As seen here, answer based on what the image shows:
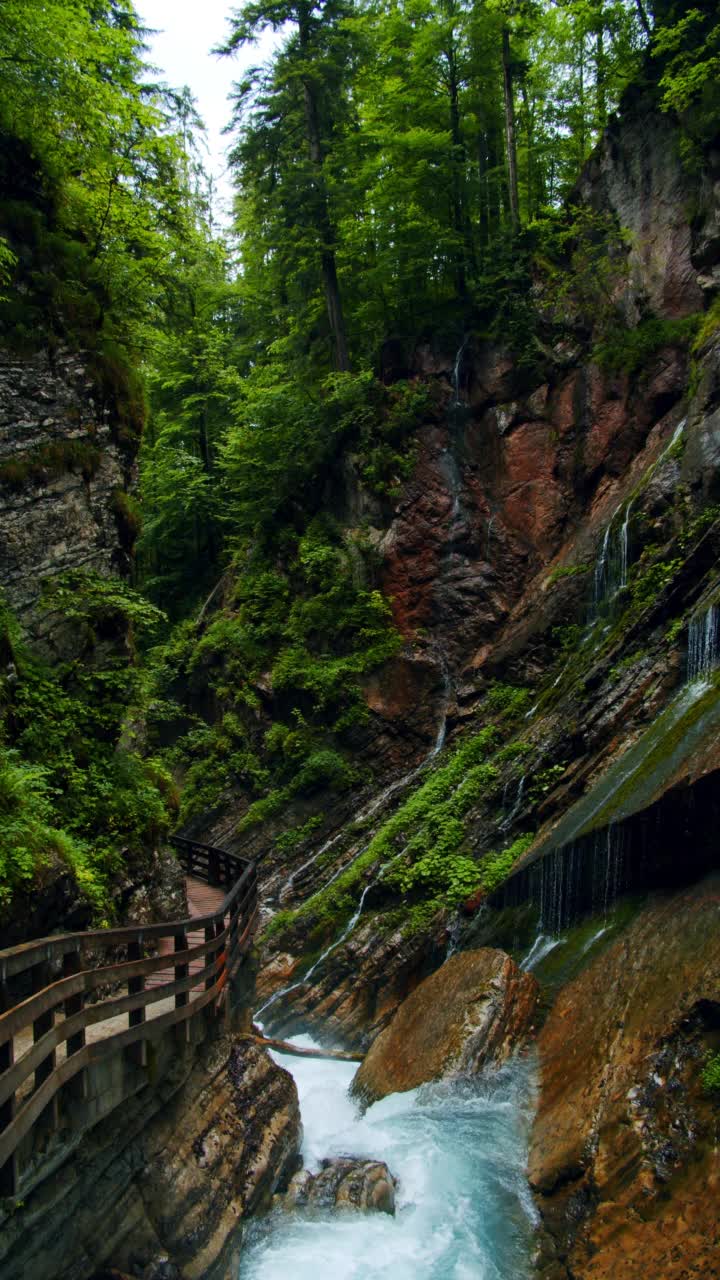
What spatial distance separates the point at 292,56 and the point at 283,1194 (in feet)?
83.5

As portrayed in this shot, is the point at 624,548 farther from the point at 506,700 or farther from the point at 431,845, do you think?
the point at 431,845

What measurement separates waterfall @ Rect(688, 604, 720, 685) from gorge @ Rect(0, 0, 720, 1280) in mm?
84

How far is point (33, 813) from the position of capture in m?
7.38

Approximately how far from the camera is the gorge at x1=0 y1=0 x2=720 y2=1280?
6.38 metres

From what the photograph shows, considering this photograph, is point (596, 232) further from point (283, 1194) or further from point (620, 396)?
point (283, 1194)

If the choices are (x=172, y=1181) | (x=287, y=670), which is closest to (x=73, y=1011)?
(x=172, y=1181)

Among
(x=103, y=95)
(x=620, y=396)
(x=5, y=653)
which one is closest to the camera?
(x=5, y=653)

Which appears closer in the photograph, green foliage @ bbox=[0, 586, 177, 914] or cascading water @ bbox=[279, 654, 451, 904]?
green foliage @ bbox=[0, 586, 177, 914]

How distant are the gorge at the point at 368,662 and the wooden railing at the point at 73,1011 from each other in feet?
0.15

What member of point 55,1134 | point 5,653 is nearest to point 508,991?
point 55,1134

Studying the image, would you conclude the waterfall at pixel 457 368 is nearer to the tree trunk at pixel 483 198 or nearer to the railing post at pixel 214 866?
the tree trunk at pixel 483 198

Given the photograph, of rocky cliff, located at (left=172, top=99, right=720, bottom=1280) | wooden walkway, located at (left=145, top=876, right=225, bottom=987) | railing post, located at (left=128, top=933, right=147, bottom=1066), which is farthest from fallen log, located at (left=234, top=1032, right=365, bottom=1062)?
railing post, located at (left=128, top=933, right=147, bottom=1066)

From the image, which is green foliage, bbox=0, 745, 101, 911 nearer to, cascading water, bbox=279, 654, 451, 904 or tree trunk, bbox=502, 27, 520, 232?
cascading water, bbox=279, 654, 451, 904

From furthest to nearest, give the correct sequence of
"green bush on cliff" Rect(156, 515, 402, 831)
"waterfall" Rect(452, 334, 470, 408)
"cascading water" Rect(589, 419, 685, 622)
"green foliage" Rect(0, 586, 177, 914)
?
1. "waterfall" Rect(452, 334, 470, 408)
2. "green bush on cliff" Rect(156, 515, 402, 831)
3. "cascading water" Rect(589, 419, 685, 622)
4. "green foliage" Rect(0, 586, 177, 914)
